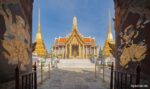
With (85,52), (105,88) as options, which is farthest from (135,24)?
(85,52)

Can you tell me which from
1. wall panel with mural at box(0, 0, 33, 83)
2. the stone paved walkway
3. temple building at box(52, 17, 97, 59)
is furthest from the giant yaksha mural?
temple building at box(52, 17, 97, 59)

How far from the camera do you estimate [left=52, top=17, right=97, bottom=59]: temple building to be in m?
52.9

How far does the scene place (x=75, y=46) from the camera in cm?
5397

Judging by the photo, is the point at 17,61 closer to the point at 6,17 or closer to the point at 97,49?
the point at 6,17

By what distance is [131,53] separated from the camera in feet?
29.3

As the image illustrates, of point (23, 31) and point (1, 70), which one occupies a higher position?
point (23, 31)

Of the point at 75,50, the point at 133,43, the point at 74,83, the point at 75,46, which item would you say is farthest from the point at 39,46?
the point at 133,43

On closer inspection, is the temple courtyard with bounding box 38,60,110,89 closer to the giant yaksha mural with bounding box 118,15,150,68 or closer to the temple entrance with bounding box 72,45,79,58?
the giant yaksha mural with bounding box 118,15,150,68

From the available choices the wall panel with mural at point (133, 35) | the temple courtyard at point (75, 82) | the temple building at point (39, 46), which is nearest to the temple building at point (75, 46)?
the temple building at point (39, 46)

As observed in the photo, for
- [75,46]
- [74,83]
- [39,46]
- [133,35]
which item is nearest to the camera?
[133,35]

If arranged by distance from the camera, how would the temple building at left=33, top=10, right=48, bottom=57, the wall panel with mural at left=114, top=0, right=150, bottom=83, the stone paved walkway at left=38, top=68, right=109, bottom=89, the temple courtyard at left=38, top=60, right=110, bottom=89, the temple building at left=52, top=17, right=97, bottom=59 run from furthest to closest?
the temple building at left=52, top=17, right=97, bottom=59 < the temple building at left=33, top=10, right=48, bottom=57 < the temple courtyard at left=38, top=60, right=110, bottom=89 < the stone paved walkway at left=38, top=68, right=109, bottom=89 < the wall panel with mural at left=114, top=0, right=150, bottom=83

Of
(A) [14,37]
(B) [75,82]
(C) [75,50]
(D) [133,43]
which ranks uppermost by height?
(C) [75,50]

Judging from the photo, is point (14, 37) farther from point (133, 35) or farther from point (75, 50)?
point (75, 50)

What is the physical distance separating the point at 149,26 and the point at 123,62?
9.63 ft
